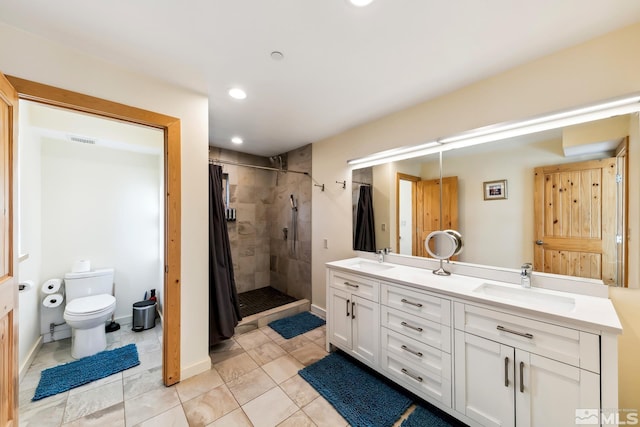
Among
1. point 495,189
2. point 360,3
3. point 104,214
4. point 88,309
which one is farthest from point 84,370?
point 495,189

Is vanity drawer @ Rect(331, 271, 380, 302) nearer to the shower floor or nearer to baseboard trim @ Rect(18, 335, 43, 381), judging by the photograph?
the shower floor

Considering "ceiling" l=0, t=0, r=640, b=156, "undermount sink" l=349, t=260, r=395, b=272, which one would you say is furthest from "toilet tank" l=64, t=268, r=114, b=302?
"undermount sink" l=349, t=260, r=395, b=272

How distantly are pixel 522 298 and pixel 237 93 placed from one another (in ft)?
8.87

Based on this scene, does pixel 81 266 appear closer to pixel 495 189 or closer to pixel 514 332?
pixel 514 332

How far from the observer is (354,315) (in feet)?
7.11

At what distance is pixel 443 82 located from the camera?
1.88 m

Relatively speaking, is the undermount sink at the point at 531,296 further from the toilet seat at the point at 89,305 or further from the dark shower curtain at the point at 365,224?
the toilet seat at the point at 89,305

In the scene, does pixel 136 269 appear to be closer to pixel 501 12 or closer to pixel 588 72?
pixel 501 12

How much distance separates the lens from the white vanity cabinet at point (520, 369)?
1.14 m

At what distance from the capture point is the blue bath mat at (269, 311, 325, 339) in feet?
9.22

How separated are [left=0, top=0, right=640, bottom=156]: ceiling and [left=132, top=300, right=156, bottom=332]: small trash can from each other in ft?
8.38

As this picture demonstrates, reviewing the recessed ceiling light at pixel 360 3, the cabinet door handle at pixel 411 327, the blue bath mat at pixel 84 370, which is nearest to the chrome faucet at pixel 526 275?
the cabinet door handle at pixel 411 327

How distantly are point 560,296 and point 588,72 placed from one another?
1.39 metres

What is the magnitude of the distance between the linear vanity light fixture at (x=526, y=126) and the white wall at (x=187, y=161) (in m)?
1.78
